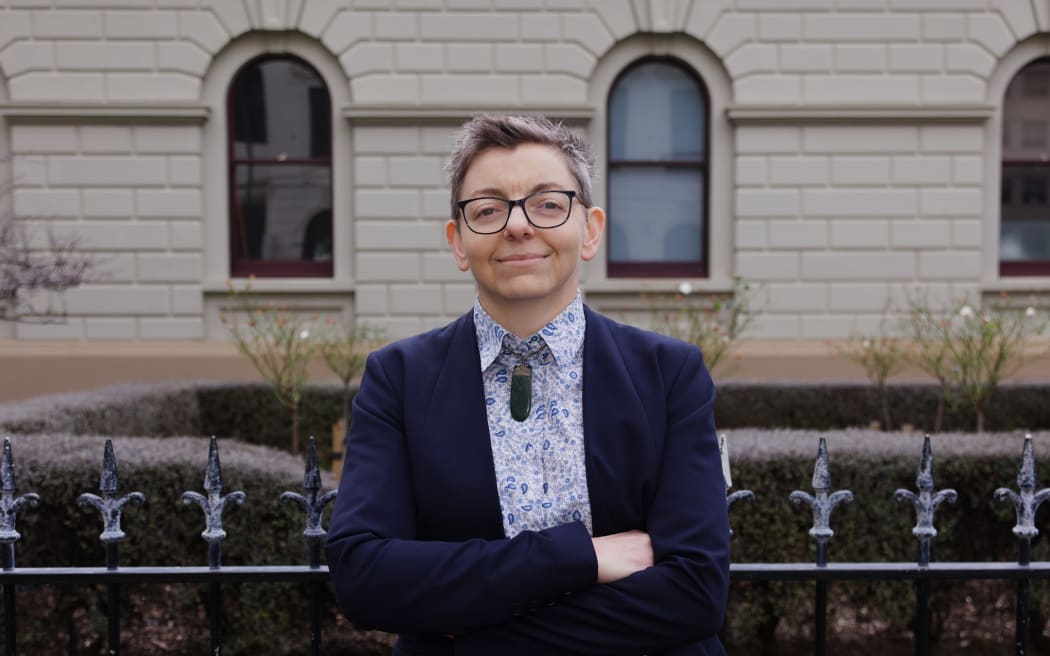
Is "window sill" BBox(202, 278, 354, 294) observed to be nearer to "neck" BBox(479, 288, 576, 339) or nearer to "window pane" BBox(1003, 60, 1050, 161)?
"window pane" BBox(1003, 60, 1050, 161)

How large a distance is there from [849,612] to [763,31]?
7921mm

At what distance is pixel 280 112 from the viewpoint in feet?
37.4

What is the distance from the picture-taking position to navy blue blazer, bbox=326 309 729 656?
1.82 meters

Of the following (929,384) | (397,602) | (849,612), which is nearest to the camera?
(397,602)

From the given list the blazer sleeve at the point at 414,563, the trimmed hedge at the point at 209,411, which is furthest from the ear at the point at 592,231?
the trimmed hedge at the point at 209,411

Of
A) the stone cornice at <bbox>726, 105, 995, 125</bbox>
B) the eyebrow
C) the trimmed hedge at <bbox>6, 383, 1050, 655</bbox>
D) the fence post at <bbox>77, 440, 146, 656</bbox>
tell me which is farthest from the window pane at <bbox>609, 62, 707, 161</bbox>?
the eyebrow

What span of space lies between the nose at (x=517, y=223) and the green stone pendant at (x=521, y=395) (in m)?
0.30

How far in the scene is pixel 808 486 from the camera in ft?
14.8

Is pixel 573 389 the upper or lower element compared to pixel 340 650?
upper

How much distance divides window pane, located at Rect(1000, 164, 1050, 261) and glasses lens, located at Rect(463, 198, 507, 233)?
11519 mm

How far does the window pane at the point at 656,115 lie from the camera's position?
37.4 feet

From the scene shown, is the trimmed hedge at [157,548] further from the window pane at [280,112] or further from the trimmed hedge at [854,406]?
the window pane at [280,112]

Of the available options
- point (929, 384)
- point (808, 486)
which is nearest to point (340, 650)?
point (808, 486)

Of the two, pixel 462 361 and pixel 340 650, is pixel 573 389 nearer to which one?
pixel 462 361
